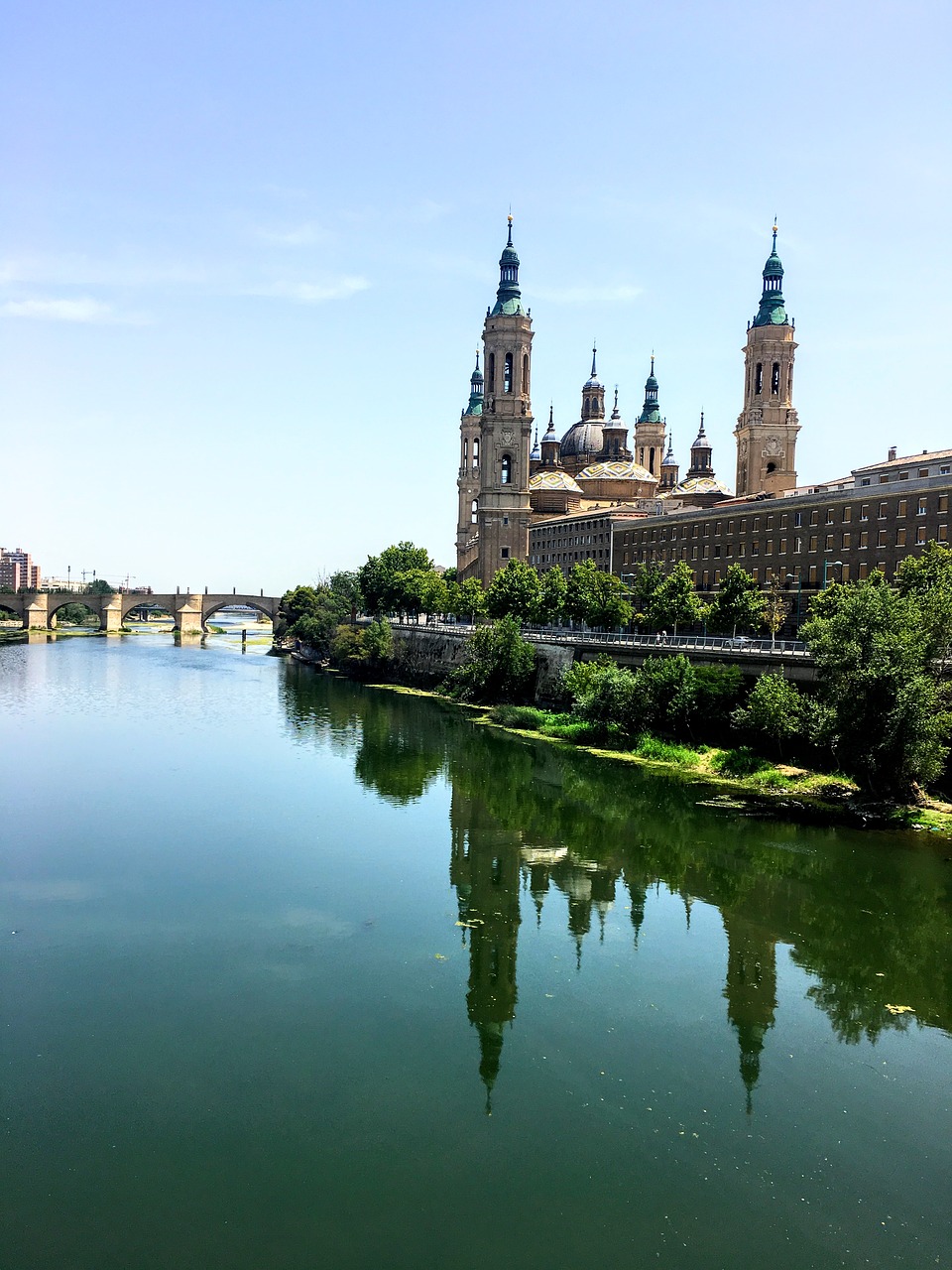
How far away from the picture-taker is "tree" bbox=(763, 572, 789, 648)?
204ft

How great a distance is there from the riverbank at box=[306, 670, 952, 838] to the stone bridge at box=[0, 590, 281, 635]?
437 feet

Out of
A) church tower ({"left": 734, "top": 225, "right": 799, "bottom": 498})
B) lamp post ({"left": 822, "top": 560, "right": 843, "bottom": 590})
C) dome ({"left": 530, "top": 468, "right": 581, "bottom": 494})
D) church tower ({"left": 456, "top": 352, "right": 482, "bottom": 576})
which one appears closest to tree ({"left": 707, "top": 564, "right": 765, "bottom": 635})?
lamp post ({"left": 822, "top": 560, "right": 843, "bottom": 590})

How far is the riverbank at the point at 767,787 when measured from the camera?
38.2 m

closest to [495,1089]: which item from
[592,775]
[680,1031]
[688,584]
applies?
[680,1031]

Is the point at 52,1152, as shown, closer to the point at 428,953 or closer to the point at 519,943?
the point at 428,953

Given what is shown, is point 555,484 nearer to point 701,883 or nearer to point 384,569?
point 384,569

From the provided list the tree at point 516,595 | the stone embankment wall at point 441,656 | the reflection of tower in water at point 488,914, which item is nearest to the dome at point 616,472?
the stone embankment wall at point 441,656

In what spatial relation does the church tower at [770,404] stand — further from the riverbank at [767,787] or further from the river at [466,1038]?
the river at [466,1038]

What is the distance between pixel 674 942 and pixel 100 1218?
53.1 ft

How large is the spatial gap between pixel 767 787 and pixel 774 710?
3.33 meters

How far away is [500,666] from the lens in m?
72.8

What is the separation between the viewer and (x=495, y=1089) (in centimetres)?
1917

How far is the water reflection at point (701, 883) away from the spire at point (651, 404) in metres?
108

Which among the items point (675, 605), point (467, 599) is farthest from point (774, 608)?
point (467, 599)
